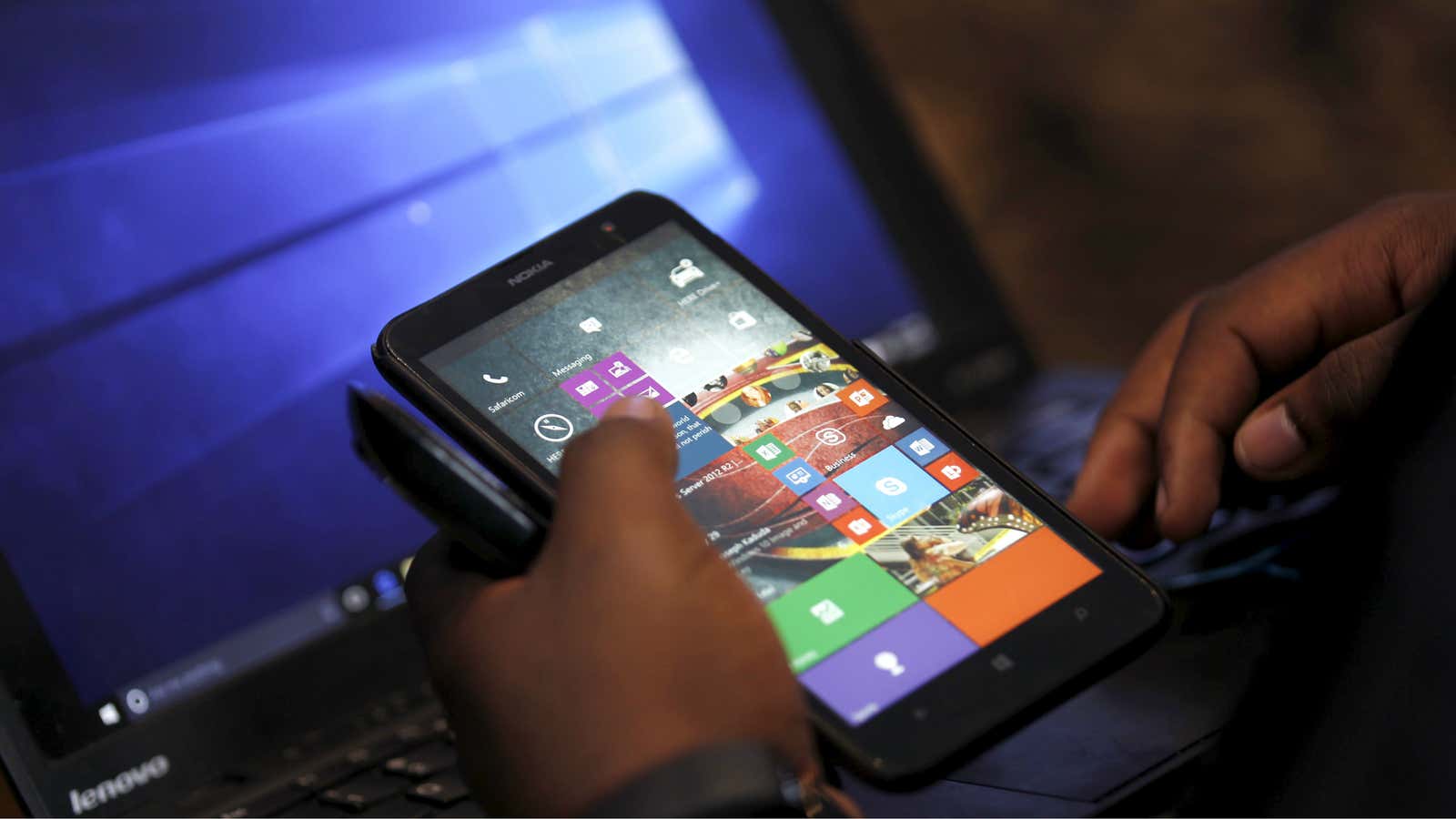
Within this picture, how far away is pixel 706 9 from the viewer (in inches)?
30.7

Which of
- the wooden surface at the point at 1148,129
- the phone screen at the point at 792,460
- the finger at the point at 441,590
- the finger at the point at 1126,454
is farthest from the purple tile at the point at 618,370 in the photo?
the wooden surface at the point at 1148,129

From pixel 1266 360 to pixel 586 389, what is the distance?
31cm

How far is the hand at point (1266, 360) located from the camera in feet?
1.82

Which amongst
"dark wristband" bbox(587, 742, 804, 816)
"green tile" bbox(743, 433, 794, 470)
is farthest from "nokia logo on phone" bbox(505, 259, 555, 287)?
"dark wristband" bbox(587, 742, 804, 816)

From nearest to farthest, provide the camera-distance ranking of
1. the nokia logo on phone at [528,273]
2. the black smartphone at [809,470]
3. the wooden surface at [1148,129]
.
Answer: the black smartphone at [809,470] → the nokia logo on phone at [528,273] → the wooden surface at [1148,129]

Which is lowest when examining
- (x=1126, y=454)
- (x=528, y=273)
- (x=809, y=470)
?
(x=1126, y=454)

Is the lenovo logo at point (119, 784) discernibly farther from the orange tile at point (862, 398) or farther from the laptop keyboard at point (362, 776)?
the orange tile at point (862, 398)

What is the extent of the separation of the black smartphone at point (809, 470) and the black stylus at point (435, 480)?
2.1 inches

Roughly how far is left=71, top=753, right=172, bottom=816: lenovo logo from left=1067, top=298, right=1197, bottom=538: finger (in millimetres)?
423

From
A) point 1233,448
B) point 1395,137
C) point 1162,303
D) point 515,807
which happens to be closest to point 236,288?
point 515,807

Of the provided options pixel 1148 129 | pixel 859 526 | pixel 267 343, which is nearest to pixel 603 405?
pixel 859 526

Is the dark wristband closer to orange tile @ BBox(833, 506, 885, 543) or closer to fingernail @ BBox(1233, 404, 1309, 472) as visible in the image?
orange tile @ BBox(833, 506, 885, 543)

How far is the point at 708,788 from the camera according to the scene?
0.34 m

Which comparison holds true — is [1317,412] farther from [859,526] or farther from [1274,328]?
[859,526]
